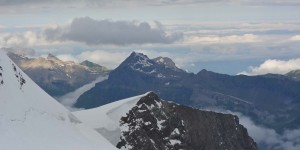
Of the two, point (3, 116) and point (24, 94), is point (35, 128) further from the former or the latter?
point (24, 94)

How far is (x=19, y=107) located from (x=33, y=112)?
6839mm

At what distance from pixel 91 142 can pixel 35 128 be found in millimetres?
22385

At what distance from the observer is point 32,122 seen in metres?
166

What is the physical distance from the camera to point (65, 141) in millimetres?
164875

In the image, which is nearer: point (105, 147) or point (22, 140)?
point (22, 140)

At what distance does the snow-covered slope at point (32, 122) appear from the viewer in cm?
14725

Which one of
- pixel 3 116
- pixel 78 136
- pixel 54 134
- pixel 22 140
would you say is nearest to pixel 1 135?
pixel 22 140

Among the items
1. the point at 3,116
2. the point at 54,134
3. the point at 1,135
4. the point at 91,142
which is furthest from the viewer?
the point at 91,142

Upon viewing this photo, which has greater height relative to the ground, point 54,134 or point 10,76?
point 10,76

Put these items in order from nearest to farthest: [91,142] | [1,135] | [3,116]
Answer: [1,135]
[3,116]
[91,142]

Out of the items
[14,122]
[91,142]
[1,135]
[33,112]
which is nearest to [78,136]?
[91,142]

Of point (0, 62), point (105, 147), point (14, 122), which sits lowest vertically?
point (105, 147)

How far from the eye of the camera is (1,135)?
14075 cm

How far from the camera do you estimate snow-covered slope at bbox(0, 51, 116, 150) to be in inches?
5797
